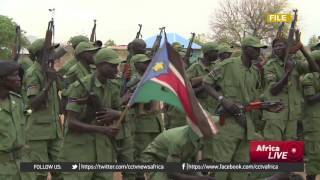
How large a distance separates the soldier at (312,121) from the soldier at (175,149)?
405 cm

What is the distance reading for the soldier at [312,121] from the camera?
8523 mm

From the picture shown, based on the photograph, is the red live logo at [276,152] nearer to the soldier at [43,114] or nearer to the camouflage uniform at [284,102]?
the camouflage uniform at [284,102]

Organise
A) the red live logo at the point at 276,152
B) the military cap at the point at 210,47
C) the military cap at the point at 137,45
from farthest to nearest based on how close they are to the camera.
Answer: the military cap at the point at 210,47, the military cap at the point at 137,45, the red live logo at the point at 276,152

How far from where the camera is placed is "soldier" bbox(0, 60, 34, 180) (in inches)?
197

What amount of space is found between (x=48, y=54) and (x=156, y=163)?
10.0 feet

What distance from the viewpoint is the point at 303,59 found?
348 inches

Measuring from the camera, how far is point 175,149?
4.72m

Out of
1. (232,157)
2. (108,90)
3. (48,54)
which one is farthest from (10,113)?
(232,157)

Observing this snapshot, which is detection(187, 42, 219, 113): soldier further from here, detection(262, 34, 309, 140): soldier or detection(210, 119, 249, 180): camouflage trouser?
detection(210, 119, 249, 180): camouflage trouser

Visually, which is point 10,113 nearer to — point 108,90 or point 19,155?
point 19,155

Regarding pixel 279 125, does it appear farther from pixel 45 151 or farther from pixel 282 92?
pixel 45 151

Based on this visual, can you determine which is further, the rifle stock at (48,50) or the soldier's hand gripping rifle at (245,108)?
the rifle stock at (48,50)

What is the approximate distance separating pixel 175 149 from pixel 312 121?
456cm

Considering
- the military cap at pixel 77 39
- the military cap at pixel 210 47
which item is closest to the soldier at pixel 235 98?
the military cap at pixel 210 47
